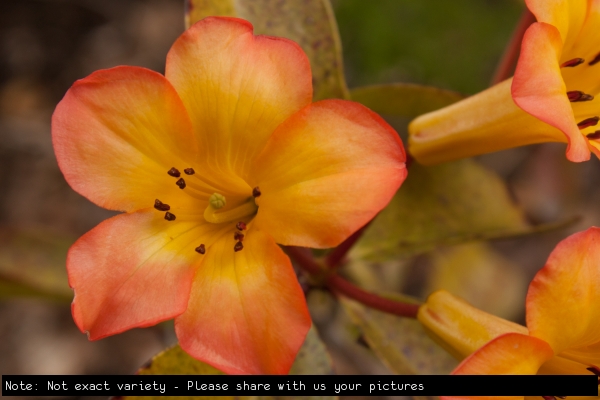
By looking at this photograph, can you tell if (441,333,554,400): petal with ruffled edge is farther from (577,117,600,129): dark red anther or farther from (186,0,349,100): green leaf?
(186,0,349,100): green leaf

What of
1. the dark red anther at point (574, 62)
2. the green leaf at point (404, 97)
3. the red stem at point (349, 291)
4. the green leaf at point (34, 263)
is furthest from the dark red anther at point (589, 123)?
the green leaf at point (34, 263)

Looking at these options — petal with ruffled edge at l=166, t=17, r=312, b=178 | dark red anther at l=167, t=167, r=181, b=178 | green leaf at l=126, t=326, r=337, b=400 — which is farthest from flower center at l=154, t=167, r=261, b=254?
green leaf at l=126, t=326, r=337, b=400

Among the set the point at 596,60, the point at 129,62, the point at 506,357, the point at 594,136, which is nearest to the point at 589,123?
the point at 594,136

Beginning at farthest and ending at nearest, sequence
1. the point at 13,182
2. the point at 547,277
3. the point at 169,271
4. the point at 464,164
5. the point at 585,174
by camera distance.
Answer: the point at 585,174 < the point at 13,182 < the point at 464,164 < the point at 169,271 < the point at 547,277

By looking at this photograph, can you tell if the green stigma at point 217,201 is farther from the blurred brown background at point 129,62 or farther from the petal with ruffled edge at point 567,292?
the blurred brown background at point 129,62

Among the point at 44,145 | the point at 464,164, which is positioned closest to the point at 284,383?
the point at 464,164

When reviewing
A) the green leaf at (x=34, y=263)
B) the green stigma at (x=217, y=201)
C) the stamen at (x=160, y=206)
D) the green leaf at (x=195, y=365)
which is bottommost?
the green leaf at (x=34, y=263)

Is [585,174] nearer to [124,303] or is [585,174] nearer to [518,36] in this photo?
[518,36]
